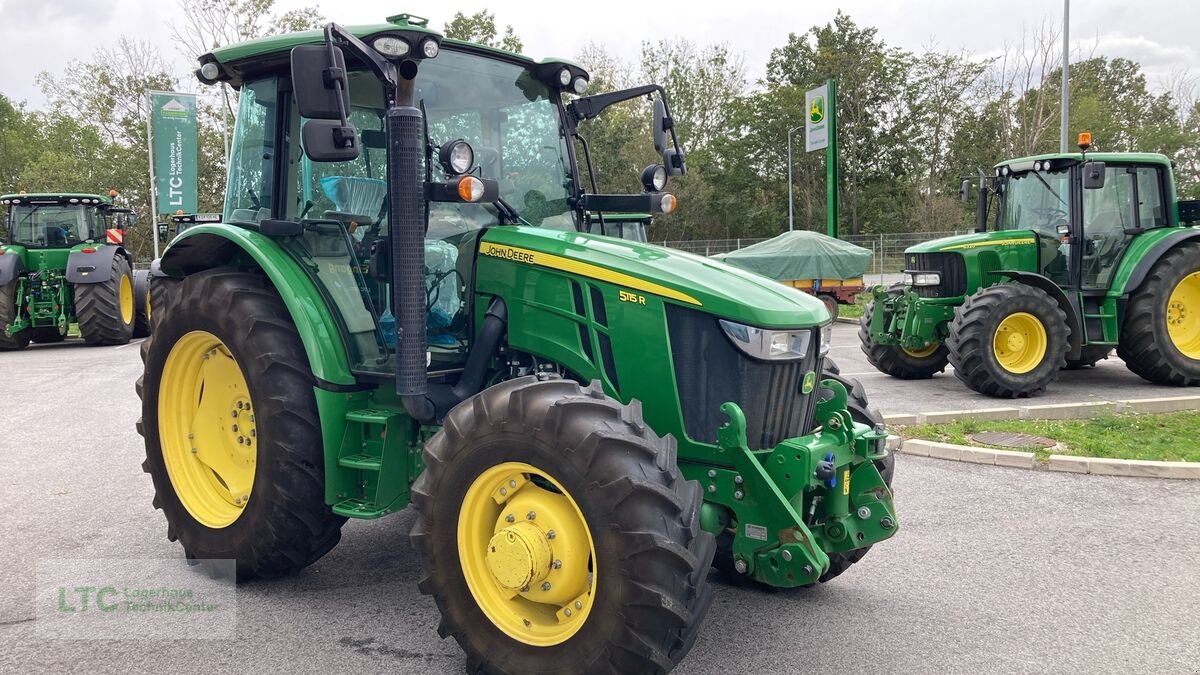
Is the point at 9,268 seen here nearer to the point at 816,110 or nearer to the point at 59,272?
the point at 59,272

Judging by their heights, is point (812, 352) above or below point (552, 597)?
above

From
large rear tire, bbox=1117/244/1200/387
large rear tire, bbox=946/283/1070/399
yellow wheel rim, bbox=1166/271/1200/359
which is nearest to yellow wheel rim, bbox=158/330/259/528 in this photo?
large rear tire, bbox=946/283/1070/399

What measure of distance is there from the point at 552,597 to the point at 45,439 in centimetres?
691

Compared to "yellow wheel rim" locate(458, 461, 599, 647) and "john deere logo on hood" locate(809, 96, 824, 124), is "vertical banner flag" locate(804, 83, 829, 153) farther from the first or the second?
"yellow wheel rim" locate(458, 461, 599, 647)

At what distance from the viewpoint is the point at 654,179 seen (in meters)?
4.88

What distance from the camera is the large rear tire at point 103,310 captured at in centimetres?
1652

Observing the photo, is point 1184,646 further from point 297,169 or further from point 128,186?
point 128,186

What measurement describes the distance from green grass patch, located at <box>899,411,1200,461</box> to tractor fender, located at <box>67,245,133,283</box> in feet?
47.4

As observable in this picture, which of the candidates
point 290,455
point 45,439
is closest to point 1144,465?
point 290,455

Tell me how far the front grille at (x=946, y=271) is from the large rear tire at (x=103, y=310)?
13869 mm

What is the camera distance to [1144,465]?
21.2 feet

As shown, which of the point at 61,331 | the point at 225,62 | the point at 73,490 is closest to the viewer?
the point at 225,62

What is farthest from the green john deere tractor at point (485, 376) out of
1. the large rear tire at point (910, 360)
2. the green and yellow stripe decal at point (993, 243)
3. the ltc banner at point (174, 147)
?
the ltc banner at point (174, 147)

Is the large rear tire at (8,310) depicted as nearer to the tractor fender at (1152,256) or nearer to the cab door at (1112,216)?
the cab door at (1112,216)
